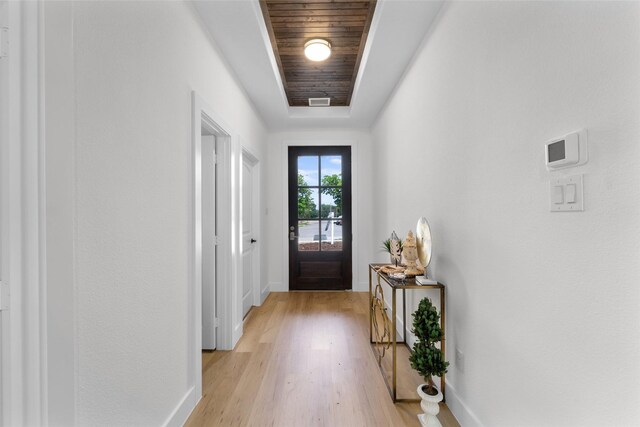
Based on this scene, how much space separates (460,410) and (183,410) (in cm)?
152

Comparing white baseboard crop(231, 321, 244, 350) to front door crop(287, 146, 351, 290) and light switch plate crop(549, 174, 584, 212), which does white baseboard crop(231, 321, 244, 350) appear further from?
light switch plate crop(549, 174, 584, 212)

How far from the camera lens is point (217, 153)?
2.56 meters

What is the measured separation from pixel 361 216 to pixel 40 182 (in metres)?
3.78

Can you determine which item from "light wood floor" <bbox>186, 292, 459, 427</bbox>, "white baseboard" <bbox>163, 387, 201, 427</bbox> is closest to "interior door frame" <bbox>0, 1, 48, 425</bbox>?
"white baseboard" <bbox>163, 387, 201, 427</bbox>

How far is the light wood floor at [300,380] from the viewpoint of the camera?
A: 1.71 metres

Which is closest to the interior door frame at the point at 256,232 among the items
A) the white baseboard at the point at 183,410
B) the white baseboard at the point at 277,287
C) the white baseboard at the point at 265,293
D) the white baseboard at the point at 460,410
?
the white baseboard at the point at 265,293

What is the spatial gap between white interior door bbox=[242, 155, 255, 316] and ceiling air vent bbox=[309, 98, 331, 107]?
107 cm

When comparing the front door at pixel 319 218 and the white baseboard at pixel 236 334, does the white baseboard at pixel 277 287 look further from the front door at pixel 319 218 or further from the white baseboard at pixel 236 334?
the white baseboard at pixel 236 334

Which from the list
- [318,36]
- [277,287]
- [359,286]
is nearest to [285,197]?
[277,287]

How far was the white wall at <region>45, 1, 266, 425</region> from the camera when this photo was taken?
92 centimetres

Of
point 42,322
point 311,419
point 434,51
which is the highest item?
point 434,51

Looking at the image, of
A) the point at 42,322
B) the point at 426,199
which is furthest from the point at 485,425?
the point at 42,322

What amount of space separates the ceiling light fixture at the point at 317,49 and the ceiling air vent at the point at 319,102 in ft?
3.51

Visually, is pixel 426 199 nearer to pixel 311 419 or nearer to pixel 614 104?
pixel 614 104
